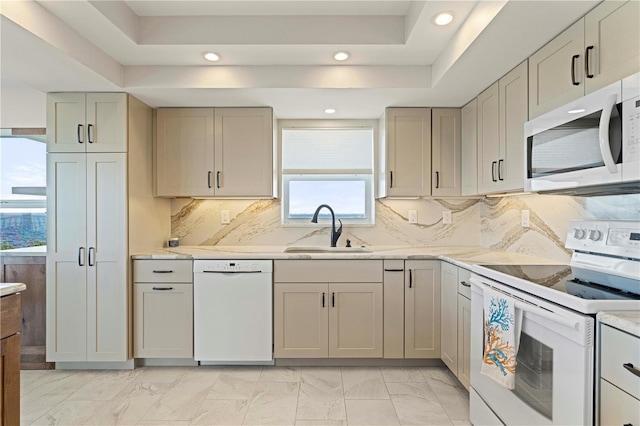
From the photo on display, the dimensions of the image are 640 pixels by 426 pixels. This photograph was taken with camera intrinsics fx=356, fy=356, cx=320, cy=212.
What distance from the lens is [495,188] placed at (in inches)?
98.7

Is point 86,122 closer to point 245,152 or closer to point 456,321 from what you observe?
point 245,152

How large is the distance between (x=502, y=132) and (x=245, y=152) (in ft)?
6.58

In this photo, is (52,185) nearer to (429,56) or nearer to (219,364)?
(219,364)

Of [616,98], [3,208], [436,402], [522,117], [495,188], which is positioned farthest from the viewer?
[3,208]

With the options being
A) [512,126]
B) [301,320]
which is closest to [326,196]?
[301,320]

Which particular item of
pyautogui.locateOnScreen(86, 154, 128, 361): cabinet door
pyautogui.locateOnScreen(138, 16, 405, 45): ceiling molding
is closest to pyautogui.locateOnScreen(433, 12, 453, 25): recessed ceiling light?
pyautogui.locateOnScreen(138, 16, 405, 45): ceiling molding

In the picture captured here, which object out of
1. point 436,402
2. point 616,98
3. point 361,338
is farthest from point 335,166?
point 616,98

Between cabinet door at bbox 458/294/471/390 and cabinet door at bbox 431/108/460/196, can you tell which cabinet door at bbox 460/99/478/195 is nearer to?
cabinet door at bbox 431/108/460/196

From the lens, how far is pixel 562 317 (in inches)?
51.3

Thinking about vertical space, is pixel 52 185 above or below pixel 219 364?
above

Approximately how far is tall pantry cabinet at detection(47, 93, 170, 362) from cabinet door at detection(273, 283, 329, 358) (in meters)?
1.18

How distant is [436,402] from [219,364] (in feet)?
5.46

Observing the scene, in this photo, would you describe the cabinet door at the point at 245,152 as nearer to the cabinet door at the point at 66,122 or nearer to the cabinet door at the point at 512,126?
the cabinet door at the point at 66,122

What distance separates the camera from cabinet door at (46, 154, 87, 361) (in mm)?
2721
